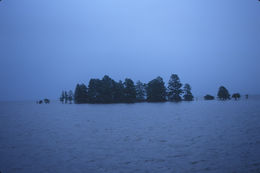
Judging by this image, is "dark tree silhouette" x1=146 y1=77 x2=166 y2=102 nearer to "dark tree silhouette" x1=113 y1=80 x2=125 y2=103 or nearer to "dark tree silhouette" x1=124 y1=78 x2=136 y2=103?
"dark tree silhouette" x1=124 y1=78 x2=136 y2=103

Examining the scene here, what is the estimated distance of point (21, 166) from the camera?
8.59 m

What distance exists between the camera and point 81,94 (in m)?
94.0

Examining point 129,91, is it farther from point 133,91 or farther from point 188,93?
point 188,93

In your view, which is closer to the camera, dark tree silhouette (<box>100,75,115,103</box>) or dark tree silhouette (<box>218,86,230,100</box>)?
dark tree silhouette (<box>100,75,115,103</box>)

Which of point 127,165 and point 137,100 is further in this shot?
point 137,100

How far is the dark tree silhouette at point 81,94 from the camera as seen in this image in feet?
306

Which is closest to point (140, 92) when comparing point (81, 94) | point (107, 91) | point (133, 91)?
point (133, 91)

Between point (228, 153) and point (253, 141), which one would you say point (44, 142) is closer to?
point (228, 153)

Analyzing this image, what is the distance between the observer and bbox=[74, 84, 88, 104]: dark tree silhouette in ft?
306

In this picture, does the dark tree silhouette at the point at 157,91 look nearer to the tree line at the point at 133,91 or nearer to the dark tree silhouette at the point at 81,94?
the tree line at the point at 133,91

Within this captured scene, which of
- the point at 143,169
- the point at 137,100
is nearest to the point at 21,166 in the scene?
the point at 143,169

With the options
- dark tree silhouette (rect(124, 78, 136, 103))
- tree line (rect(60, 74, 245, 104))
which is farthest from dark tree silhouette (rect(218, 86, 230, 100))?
dark tree silhouette (rect(124, 78, 136, 103))

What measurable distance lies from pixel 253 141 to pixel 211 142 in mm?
2908

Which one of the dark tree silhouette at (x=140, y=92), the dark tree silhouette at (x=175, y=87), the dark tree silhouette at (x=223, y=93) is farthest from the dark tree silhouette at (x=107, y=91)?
the dark tree silhouette at (x=223, y=93)
